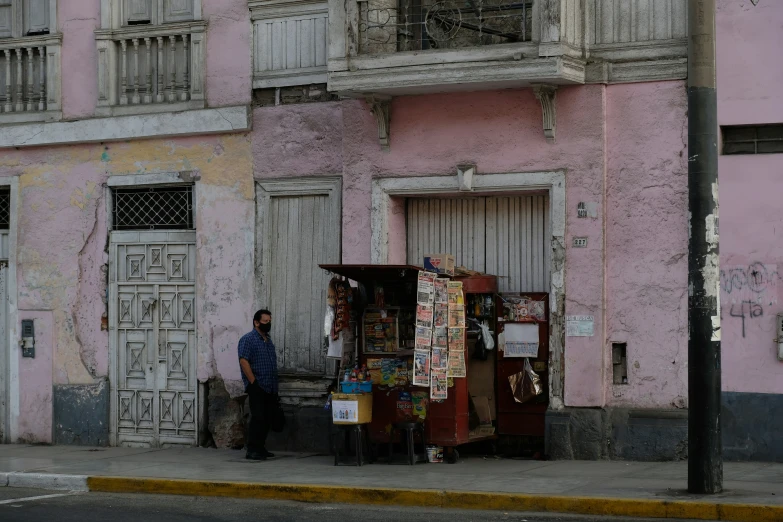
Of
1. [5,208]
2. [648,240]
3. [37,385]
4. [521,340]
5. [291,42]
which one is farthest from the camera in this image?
[5,208]

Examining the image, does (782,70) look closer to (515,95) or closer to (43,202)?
(515,95)

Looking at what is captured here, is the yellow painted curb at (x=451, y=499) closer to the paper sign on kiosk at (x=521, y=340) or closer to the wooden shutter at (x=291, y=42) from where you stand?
the paper sign on kiosk at (x=521, y=340)

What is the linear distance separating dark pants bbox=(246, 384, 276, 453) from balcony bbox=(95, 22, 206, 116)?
3.83 metres

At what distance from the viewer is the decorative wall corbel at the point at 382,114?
14.9 m

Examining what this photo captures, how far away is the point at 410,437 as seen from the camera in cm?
1384

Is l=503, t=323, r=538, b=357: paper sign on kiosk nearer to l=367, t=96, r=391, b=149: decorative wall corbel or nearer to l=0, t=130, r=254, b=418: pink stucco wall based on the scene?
l=367, t=96, r=391, b=149: decorative wall corbel

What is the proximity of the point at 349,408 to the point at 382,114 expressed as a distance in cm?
345

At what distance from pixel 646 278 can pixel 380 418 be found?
10.7 ft

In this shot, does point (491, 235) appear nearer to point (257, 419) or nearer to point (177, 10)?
point (257, 419)

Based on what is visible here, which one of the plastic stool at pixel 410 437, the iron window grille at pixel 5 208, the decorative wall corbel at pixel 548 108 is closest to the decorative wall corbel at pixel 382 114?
the decorative wall corbel at pixel 548 108

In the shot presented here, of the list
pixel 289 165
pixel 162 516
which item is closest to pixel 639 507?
pixel 162 516

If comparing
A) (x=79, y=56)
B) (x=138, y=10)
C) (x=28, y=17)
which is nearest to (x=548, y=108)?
(x=138, y=10)

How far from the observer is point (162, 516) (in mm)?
11422

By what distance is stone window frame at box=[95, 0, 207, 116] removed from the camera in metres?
16.2
